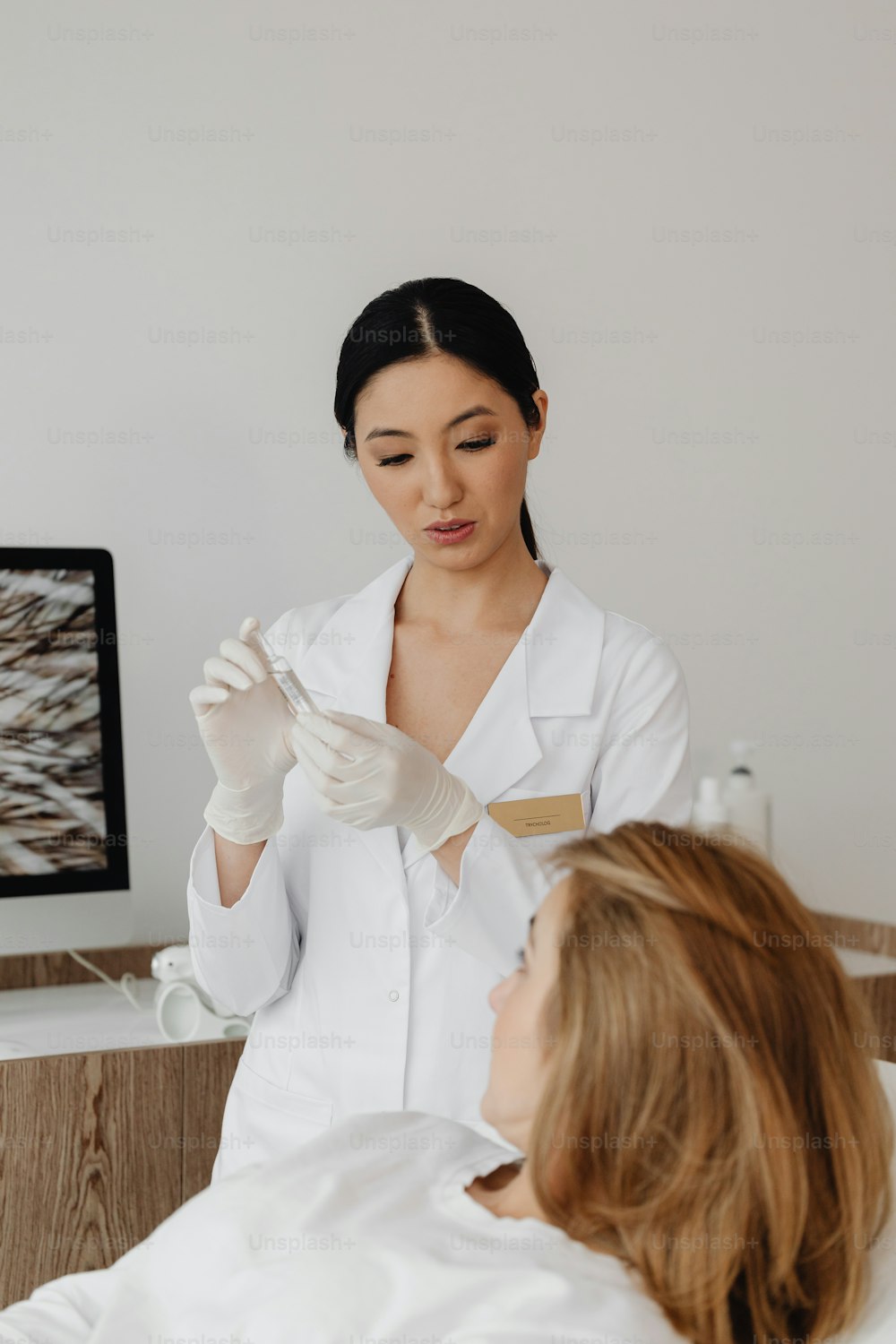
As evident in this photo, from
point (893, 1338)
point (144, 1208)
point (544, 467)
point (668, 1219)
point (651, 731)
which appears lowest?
point (144, 1208)

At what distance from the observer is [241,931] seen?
4.58ft

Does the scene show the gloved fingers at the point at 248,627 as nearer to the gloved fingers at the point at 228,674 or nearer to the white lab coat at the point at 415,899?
the gloved fingers at the point at 228,674

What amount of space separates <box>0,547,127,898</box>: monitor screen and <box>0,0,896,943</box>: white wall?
0.73 feet

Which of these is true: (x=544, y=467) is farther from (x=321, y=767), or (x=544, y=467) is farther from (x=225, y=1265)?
(x=225, y=1265)

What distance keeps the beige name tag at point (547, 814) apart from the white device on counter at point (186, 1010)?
0.59 metres

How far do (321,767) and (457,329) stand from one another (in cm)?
51

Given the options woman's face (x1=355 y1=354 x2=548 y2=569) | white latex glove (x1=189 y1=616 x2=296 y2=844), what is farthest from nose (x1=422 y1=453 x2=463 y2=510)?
white latex glove (x1=189 y1=616 x2=296 y2=844)

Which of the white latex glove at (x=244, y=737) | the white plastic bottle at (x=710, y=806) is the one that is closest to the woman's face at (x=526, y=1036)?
the white latex glove at (x=244, y=737)

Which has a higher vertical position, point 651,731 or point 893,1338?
point 651,731

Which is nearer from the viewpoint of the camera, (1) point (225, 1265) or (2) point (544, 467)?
(1) point (225, 1265)

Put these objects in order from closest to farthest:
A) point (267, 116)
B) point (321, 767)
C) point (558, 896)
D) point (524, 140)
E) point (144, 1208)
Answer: point (558, 896), point (321, 767), point (144, 1208), point (267, 116), point (524, 140)

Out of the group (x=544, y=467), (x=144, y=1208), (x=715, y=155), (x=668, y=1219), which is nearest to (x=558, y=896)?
(x=668, y=1219)

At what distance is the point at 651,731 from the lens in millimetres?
1464

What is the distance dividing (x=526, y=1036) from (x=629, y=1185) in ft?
0.42
